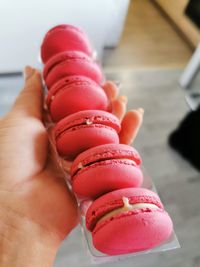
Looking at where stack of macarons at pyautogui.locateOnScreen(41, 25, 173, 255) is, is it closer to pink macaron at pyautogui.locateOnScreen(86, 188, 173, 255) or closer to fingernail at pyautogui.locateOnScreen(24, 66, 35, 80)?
pink macaron at pyautogui.locateOnScreen(86, 188, 173, 255)

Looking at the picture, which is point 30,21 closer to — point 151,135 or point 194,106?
point 151,135

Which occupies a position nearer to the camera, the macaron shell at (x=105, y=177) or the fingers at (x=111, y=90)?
the macaron shell at (x=105, y=177)

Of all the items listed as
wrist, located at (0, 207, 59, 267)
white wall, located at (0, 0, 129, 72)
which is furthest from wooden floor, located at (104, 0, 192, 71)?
wrist, located at (0, 207, 59, 267)

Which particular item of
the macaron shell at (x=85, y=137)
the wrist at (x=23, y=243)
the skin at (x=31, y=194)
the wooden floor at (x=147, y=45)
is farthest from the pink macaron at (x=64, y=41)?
the wooden floor at (x=147, y=45)

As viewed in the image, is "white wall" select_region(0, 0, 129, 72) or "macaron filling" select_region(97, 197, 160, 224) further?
"white wall" select_region(0, 0, 129, 72)

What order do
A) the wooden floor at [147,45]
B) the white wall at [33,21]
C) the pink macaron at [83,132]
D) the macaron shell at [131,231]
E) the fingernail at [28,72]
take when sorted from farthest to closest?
the wooden floor at [147,45] < the white wall at [33,21] < the fingernail at [28,72] < the pink macaron at [83,132] < the macaron shell at [131,231]

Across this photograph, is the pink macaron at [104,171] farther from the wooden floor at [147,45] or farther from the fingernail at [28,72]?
the wooden floor at [147,45]

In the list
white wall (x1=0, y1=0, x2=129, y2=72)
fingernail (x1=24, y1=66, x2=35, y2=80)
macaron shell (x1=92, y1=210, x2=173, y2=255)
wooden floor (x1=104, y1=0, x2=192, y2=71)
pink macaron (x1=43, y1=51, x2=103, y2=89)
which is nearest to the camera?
→ macaron shell (x1=92, y1=210, x2=173, y2=255)
